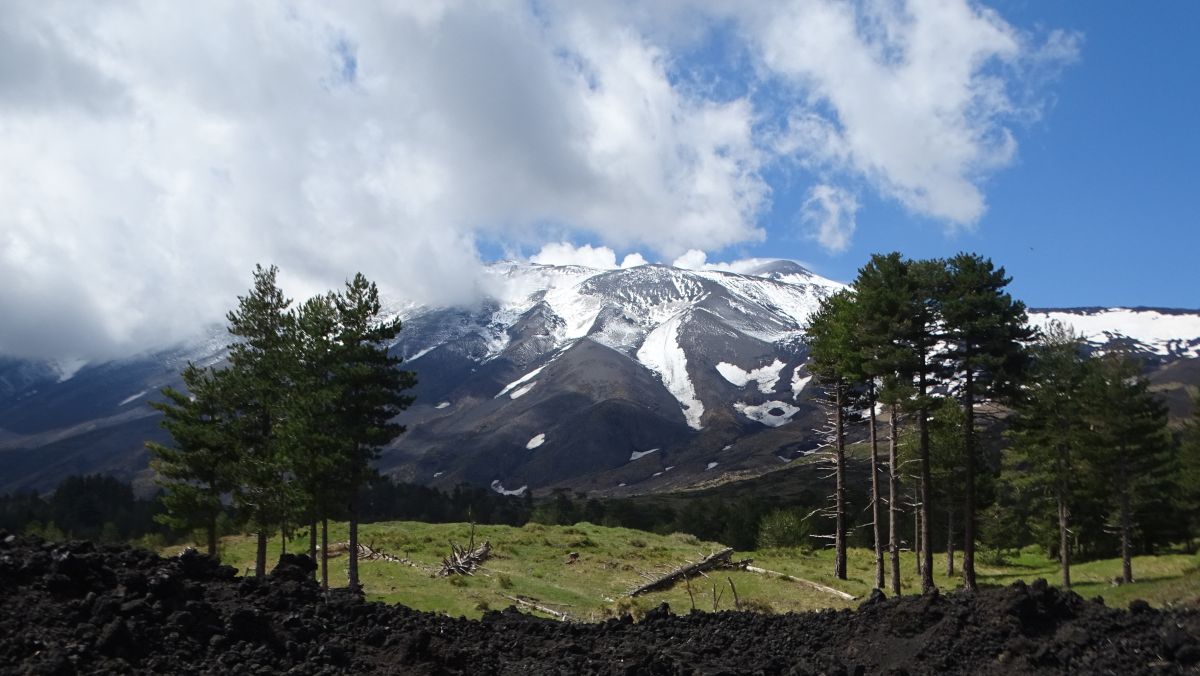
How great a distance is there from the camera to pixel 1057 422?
35.6 m

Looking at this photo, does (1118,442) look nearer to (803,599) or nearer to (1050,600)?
(803,599)

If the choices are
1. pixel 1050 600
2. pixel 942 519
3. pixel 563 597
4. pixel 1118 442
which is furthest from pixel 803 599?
pixel 942 519

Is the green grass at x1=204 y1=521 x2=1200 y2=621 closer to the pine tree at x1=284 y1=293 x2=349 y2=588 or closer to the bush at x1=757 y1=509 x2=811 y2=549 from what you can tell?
the pine tree at x1=284 y1=293 x2=349 y2=588

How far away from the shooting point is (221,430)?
102 ft

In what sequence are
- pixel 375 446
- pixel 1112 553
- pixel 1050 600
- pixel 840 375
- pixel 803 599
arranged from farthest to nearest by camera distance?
pixel 1112 553 < pixel 840 375 < pixel 375 446 < pixel 803 599 < pixel 1050 600

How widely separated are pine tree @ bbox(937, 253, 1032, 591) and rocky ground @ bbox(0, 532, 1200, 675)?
15.1 m

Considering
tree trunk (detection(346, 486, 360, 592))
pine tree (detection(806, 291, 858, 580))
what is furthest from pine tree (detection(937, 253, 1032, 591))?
tree trunk (detection(346, 486, 360, 592))

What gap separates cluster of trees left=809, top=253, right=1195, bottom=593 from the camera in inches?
1113

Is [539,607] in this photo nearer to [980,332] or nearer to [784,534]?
[980,332]

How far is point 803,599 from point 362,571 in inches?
725

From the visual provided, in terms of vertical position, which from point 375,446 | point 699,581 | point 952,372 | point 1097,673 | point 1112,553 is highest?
point 952,372

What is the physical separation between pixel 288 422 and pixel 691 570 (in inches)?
695

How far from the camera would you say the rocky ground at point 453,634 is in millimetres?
10539

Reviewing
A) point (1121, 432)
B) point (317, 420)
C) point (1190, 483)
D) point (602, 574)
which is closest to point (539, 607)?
point (602, 574)
